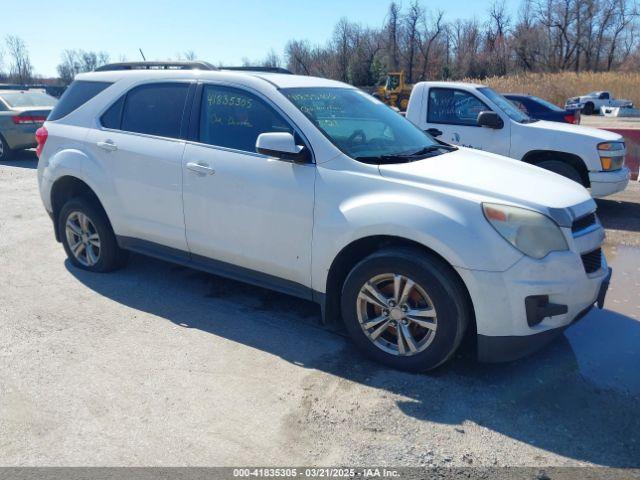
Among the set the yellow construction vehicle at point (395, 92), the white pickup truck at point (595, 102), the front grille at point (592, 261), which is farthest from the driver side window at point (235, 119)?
the white pickup truck at point (595, 102)

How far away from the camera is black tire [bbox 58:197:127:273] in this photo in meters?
5.23

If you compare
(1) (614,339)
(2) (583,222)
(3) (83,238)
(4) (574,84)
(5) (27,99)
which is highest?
(4) (574,84)

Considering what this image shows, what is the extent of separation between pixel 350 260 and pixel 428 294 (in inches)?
26.0

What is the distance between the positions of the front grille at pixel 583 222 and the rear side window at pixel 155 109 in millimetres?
3070

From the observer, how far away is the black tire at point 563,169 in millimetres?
7941

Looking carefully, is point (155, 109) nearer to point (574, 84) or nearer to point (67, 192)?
point (67, 192)

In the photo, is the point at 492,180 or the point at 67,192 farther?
the point at 67,192

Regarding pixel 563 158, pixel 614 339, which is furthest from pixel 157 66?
pixel 563 158

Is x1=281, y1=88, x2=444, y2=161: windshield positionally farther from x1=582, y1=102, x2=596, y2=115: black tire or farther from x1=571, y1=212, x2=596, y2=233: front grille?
x1=582, y1=102, x2=596, y2=115: black tire

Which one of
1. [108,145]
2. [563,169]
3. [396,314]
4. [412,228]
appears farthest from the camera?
[563,169]

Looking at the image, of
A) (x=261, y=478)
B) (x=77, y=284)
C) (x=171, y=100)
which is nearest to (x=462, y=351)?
(x=261, y=478)

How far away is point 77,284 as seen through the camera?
524 cm

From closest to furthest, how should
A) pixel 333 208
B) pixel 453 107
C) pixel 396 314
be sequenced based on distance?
pixel 396 314, pixel 333 208, pixel 453 107

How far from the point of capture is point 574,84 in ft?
138
